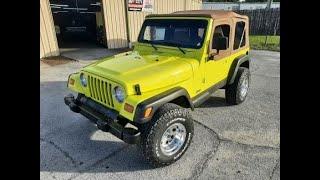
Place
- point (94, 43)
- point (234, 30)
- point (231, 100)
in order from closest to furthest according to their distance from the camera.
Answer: point (234, 30) → point (231, 100) → point (94, 43)

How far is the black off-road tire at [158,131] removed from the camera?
3.49m

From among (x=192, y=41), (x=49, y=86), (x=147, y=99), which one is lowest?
(x=49, y=86)

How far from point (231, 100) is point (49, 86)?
4.49m

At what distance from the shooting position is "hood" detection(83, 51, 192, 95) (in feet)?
11.8

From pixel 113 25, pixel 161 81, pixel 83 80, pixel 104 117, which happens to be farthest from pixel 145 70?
pixel 113 25

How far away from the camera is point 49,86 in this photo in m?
7.19

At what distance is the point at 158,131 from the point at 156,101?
38 centimetres

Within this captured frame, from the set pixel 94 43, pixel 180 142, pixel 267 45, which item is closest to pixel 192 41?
pixel 180 142

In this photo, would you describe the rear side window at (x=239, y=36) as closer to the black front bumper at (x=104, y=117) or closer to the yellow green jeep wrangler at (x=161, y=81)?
the yellow green jeep wrangler at (x=161, y=81)

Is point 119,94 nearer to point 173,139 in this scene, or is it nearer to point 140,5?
point 173,139
